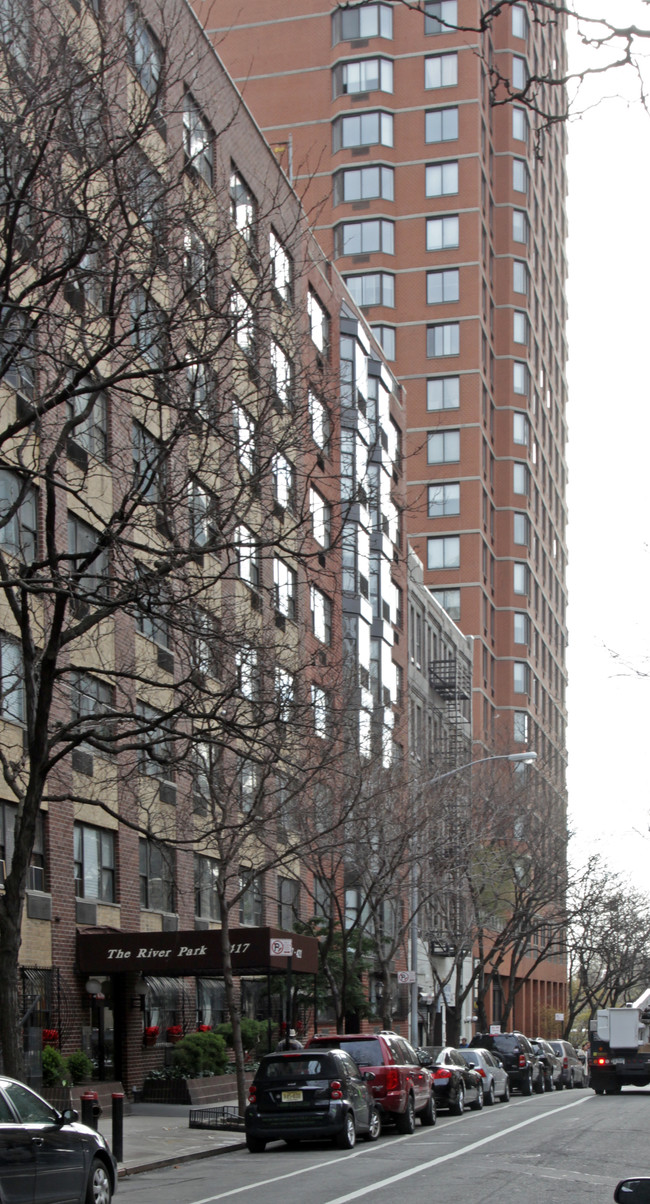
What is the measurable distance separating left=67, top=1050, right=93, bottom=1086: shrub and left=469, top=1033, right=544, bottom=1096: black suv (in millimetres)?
17760

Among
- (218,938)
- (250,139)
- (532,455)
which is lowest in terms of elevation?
(218,938)

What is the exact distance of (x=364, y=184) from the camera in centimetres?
8294

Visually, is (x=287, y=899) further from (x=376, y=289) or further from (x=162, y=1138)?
(x=376, y=289)

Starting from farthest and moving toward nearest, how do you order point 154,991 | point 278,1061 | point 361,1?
point 154,991
point 278,1061
point 361,1

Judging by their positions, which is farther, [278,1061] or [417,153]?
[417,153]

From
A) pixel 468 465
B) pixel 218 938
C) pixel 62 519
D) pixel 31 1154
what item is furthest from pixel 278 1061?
pixel 468 465

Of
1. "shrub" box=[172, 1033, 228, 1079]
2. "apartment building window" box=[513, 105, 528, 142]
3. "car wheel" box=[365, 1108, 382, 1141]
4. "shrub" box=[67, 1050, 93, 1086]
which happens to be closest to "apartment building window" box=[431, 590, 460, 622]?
"apartment building window" box=[513, 105, 528, 142]

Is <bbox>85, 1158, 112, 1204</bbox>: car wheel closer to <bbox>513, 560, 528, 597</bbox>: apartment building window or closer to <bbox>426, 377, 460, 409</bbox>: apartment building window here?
<bbox>426, 377, 460, 409</bbox>: apartment building window

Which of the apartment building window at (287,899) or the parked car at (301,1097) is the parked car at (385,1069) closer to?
the parked car at (301,1097)

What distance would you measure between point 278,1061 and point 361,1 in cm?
1732

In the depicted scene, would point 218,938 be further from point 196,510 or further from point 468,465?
point 468,465

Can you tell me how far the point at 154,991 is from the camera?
1244 inches

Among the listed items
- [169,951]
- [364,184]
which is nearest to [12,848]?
[169,951]

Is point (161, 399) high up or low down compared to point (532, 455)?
down
